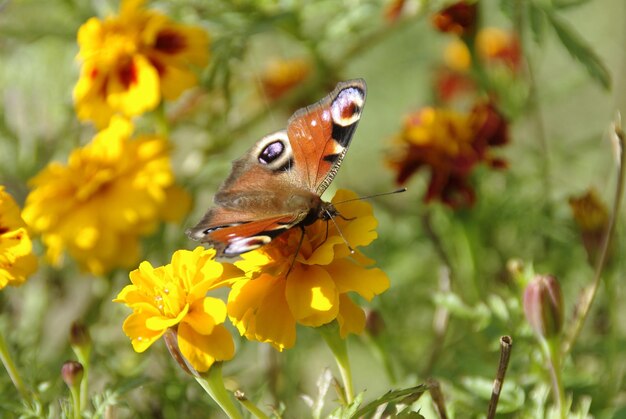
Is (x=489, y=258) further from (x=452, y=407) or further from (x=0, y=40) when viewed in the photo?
(x=0, y=40)

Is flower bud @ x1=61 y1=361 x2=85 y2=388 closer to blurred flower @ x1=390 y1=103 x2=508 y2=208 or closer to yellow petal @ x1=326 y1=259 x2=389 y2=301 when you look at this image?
yellow petal @ x1=326 y1=259 x2=389 y2=301

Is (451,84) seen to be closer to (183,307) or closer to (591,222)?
(591,222)

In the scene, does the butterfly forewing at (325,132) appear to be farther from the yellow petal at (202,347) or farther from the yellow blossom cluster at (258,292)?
the yellow petal at (202,347)

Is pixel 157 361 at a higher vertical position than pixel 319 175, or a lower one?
lower

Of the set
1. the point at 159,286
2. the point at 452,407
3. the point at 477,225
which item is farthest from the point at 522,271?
the point at 159,286

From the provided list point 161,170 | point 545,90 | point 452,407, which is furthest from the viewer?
point 545,90

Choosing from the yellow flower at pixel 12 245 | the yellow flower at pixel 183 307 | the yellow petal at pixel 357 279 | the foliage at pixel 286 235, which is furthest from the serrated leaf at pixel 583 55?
the yellow flower at pixel 12 245

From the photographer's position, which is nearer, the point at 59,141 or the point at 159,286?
the point at 159,286

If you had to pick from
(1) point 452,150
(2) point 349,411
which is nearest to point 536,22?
(1) point 452,150

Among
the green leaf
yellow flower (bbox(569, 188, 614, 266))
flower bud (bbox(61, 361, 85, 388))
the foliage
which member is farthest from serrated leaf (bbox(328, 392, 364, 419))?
the green leaf
